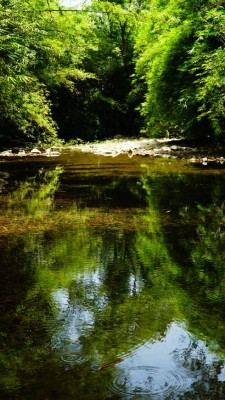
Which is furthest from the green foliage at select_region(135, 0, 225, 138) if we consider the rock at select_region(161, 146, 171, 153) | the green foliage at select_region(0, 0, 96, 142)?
the green foliage at select_region(0, 0, 96, 142)

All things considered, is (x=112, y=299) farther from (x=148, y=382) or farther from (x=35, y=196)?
(x=35, y=196)

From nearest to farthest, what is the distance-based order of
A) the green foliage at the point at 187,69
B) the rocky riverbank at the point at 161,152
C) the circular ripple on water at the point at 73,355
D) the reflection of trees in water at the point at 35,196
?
the circular ripple on water at the point at 73,355 → the reflection of trees in water at the point at 35,196 → the green foliage at the point at 187,69 → the rocky riverbank at the point at 161,152

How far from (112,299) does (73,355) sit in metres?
0.82

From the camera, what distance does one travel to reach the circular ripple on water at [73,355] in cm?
215

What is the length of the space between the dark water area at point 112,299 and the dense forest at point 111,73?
3237mm

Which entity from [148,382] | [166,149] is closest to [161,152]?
[166,149]

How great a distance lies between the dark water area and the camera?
2.01m

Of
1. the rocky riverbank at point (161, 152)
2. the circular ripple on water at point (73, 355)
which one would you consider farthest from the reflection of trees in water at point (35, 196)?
the rocky riverbank at point (161, 152)

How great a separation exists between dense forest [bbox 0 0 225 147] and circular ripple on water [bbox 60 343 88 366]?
5.32 metres

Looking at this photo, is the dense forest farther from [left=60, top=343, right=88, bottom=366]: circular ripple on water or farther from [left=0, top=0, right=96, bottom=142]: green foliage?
[left=60, top=343, right=88, bottom=366]: circular ripple on water

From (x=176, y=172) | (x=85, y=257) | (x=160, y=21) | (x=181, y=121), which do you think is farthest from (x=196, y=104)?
(x=85, y=257)

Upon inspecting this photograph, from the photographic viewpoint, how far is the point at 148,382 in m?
1.99

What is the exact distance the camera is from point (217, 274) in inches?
139

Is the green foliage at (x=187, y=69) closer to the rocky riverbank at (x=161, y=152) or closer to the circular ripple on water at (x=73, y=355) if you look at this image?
the rocky riverbank at (x=161, y=152)
